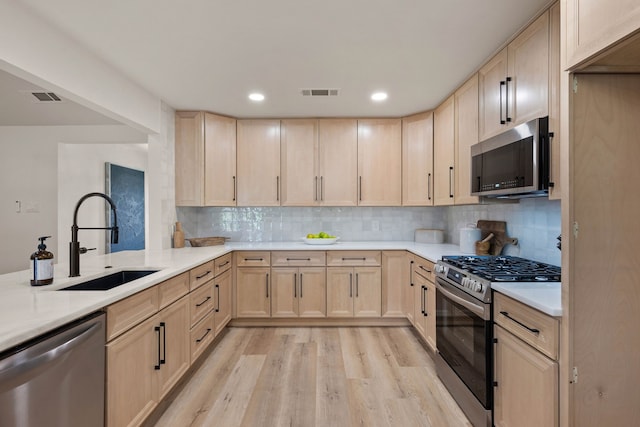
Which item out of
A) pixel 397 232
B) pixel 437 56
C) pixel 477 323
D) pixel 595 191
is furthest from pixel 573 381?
pixel 397 232

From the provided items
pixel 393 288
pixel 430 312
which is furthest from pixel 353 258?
pixel 430 312

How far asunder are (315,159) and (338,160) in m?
0.27

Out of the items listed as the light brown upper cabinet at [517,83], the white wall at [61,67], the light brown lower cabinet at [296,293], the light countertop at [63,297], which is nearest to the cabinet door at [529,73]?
the light brown upper cabinet at [517,83]

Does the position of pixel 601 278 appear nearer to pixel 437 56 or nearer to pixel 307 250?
pixel 437 56

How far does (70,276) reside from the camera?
1.88 meters

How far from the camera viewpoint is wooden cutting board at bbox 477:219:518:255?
266 cm

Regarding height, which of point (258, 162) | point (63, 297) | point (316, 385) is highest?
point (258, 162)

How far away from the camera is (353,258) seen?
3564 millimetres

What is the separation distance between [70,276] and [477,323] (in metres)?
2.37

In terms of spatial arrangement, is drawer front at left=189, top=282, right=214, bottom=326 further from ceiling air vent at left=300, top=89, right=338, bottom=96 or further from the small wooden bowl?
the small wooden bowl

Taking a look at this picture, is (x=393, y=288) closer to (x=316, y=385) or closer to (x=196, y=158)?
(x=316, y=385)

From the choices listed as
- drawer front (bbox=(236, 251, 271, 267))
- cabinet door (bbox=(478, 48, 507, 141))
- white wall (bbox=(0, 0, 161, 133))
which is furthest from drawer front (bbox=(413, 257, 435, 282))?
white wall (bbox=(0, 0, 161, 133))

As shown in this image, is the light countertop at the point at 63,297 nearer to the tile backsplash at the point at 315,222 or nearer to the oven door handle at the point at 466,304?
the oven door handle at the point at 466,304

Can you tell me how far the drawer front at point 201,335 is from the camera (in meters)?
2.50
